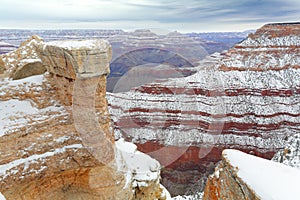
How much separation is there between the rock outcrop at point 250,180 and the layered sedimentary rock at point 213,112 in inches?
1240

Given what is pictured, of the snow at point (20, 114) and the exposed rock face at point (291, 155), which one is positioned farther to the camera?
the exposed rock face at point (291, 155)

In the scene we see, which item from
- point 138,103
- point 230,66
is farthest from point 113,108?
point 230,66

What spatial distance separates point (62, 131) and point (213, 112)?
40826mm

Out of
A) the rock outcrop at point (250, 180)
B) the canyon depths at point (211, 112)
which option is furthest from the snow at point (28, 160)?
the canyon depths at point (211, 112)

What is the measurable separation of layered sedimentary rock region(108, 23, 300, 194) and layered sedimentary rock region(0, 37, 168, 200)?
84.3ft

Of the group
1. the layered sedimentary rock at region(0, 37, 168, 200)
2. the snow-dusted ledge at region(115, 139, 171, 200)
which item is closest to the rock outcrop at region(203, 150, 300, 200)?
the layered sedimentary rock at region(0, 37, 168, 200)

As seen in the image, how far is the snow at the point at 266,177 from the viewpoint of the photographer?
4.84 metres

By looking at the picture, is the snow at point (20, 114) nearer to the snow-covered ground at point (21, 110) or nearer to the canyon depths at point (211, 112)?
the snow-covered ground at point (21, 110)

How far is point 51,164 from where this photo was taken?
11.2 meters

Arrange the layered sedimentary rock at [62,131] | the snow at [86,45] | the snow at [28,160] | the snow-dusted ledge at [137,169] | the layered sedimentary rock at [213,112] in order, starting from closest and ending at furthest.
→ the snow at [28,160] → the layered sedimentary rock at [62,131] → the snow at [86,45] → the snow-dusted ledge at [137,169] → the layered sedimentary rock at [213,112]

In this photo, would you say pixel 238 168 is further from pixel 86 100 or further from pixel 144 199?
pixel 144 199

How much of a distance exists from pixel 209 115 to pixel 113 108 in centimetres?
1788

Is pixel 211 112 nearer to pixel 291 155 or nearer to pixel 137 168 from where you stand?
pixel 291 155

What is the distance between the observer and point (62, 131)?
11.6 meters
